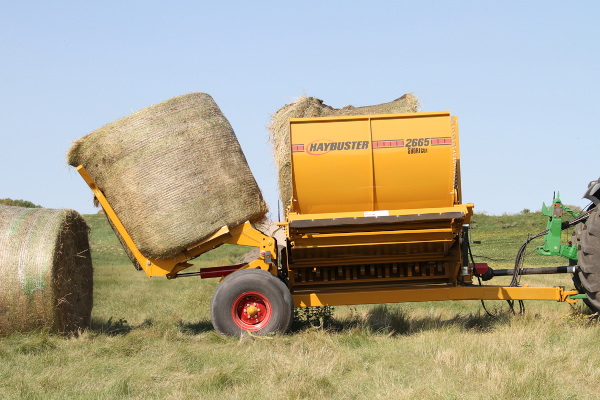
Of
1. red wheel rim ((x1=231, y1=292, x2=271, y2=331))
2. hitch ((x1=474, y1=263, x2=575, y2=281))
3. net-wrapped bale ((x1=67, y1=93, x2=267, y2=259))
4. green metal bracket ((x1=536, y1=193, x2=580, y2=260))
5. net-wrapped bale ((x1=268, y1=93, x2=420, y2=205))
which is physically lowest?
red wheel rim ((x1=231, y1=292, x2=271, y2=331))

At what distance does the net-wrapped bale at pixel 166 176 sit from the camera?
8305 millimetres

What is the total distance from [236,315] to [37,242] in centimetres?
281

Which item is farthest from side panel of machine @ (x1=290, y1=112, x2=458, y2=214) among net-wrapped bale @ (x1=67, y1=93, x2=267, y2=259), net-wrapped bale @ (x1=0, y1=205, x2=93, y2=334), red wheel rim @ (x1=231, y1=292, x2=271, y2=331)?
net-wrapped bale @ (x1=0, y1=205, x2=93, y2=334)

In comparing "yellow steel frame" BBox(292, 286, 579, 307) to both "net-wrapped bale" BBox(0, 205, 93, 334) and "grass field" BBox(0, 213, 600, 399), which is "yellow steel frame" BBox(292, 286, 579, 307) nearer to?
"grass field" BBox(0, 213, 600, 399)

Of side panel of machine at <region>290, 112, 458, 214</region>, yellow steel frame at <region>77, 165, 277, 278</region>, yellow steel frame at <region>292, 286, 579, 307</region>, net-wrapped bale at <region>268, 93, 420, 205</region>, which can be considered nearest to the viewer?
side panel of machine at <region>290, 112, 458, 214</region>

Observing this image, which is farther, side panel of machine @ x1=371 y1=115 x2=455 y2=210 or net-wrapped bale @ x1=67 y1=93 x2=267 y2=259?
net-wrapped bale @ x1=67 y1=93 x2=267 y2=259

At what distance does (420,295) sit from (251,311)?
222 centimetres

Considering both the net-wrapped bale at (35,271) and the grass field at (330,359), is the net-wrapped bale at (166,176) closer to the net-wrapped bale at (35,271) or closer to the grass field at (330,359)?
the net-wrapped bale at (35,271)

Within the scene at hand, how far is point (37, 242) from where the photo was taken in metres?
8.51

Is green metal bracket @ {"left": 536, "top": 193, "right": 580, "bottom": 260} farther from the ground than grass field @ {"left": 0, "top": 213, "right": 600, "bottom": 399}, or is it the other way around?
green metal bracket @ {"left": 536, "top": 193, "right": 580, "bottom": 260}

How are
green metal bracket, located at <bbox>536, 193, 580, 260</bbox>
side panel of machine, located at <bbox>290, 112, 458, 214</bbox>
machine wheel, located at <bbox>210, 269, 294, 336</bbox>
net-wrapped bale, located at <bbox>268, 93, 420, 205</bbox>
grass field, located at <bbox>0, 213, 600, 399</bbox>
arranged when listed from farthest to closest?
net-wrapped bale, located at <bbox>268, 93, 420, 205</bbox>
green metal bracket, located at <bbox>536, 193, 580, 260</bbox>
machine wheel, located at <bbox>210, 269, 294, 336</bbox>
side panel of machine, located at <bbox>290, 112, 458, 214</bbox>
grass field, located at <bbox>0, 213, 600, 399</bbox>

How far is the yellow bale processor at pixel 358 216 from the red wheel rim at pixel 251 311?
0.01 metres

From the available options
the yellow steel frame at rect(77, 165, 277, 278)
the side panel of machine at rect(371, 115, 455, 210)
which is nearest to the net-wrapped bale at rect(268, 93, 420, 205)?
the yellow steel frame at rect(77, 165, 277, 278)

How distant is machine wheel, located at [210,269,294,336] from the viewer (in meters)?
8.18
